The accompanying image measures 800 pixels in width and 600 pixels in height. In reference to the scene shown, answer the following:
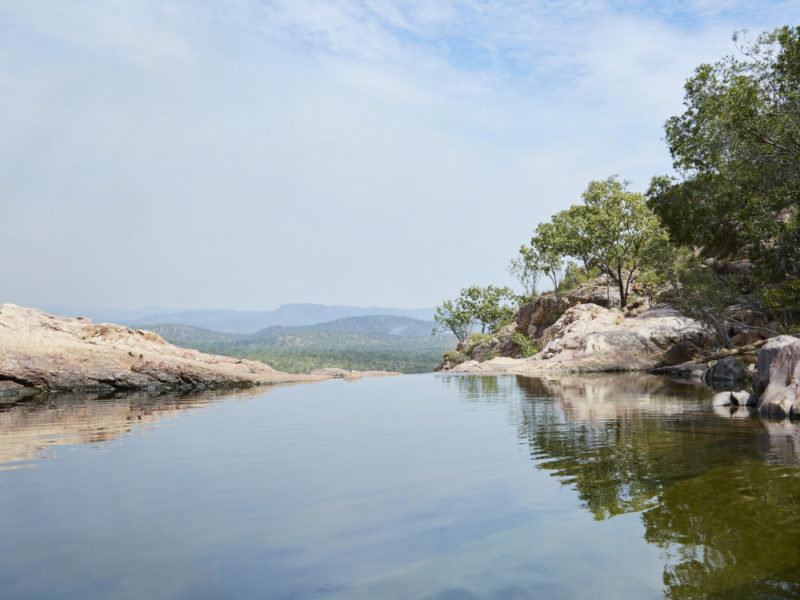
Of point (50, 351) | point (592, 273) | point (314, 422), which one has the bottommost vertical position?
point (314, 422)

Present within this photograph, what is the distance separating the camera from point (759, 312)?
42.2 m

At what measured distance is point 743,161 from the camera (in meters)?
25.2

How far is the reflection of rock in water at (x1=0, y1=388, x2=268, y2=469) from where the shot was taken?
16109 millimetres

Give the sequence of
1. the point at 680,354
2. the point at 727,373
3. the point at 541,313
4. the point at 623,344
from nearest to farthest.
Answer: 1. the point at 727,373
2. the point at 680,354
3. the point at 623,344
4. the point at 541,313

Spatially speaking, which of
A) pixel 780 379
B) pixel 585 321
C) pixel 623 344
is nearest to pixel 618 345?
pixel 623 344

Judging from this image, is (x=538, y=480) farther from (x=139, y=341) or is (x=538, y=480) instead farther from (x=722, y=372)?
(x=139, y=341)

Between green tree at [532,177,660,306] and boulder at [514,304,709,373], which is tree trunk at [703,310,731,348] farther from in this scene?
green tree at [532,177,660,306]

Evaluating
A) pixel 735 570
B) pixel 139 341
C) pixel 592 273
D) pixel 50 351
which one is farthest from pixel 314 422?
pixel 592 273

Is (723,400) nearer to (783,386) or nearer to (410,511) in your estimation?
(783,386)

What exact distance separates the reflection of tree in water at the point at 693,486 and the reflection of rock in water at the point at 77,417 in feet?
43.4

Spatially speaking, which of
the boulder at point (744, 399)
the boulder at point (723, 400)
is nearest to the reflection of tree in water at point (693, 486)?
the boulder at point (723, 400)

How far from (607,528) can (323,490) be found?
511 cm

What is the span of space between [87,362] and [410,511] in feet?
104

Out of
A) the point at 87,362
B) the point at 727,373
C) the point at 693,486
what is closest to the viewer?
the point at 693,486
